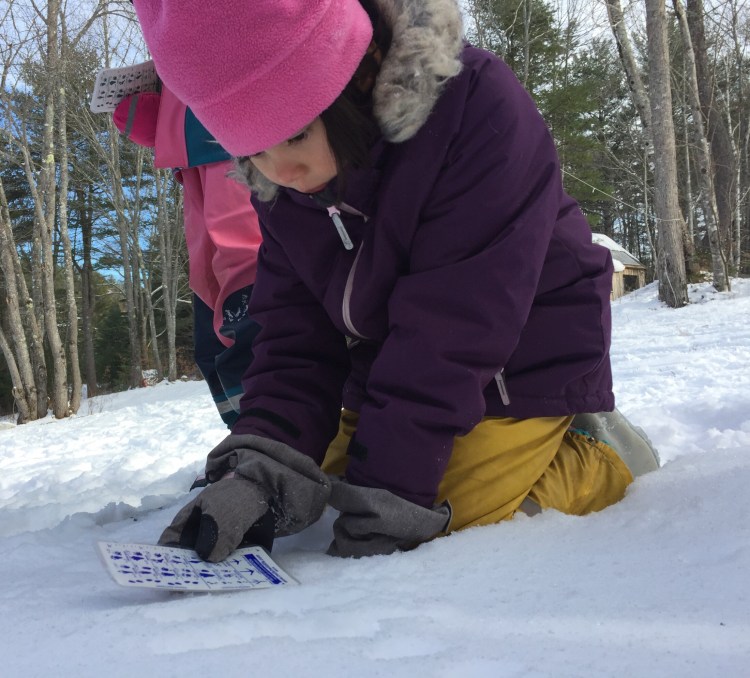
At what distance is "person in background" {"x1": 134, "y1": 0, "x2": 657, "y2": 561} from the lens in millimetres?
1024

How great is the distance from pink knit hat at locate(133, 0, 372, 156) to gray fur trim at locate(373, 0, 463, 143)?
2.6 inches

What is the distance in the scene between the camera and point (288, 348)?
4.80 ft

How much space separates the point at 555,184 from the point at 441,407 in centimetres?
48

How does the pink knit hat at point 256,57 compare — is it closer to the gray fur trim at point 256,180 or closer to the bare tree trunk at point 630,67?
the gray fur trim at point 256,180

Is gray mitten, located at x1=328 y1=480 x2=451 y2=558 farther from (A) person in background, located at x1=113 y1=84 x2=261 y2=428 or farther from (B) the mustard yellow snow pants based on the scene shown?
(A) person in background, located at x1=113 y1=84 x2=261 y2=428

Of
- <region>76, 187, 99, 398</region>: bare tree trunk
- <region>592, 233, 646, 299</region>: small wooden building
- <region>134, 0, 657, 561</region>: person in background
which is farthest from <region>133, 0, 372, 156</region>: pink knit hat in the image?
<region>76, 187, 99, 398</region>: bare tree trunk

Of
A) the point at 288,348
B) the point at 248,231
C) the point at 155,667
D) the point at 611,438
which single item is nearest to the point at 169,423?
the point at 248,231

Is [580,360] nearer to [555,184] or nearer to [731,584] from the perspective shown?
[555,184]

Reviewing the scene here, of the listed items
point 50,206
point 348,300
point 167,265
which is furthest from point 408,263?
point 167,265

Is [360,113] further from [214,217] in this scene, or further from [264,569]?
[214,217]

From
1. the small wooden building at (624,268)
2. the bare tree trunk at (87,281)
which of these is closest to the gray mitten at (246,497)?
the small wooden building at (624,268)

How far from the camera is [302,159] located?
3.67ft

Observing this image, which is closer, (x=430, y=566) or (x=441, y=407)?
(x=430, y=566)

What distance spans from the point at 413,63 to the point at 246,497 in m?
0.82
